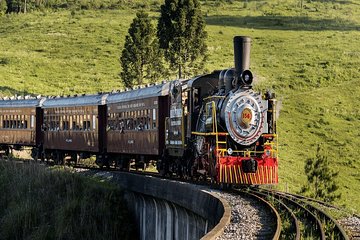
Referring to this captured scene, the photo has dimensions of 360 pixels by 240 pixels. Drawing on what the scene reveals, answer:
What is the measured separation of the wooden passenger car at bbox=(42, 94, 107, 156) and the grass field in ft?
34.9

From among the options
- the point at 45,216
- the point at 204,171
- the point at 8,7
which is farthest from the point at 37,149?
the point at 8,7

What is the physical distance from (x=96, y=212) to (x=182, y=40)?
27884 mm

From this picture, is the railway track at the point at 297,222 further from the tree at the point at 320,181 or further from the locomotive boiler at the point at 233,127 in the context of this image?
the tree at the point at 320,181

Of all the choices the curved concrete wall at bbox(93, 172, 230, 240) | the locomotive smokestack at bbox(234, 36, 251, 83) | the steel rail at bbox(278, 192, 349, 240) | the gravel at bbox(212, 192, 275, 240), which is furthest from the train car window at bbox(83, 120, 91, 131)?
the gravel at bbox(212, 192, 275, 240)

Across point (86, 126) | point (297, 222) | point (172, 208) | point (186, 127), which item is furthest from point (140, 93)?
point (297, 222)

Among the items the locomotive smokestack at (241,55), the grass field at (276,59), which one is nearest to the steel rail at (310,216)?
the locomotive smokestack at (241,55)

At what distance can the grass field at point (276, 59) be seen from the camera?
49.2 m

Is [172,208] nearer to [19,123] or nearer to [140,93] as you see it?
[140,93]

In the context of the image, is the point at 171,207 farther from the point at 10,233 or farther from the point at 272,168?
the point at 10,233

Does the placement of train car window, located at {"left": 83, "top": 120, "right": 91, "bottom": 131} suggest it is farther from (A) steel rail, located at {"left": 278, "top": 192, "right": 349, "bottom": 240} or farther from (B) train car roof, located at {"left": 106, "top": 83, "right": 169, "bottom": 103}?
(A) steel rail, located at {"left": 278, "top": 192, "right": 349, "bottom": 240}

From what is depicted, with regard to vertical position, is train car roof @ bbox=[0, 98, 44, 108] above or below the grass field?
below

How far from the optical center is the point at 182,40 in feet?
168

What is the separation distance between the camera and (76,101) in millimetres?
36688

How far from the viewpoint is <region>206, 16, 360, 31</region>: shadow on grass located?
316 ft
